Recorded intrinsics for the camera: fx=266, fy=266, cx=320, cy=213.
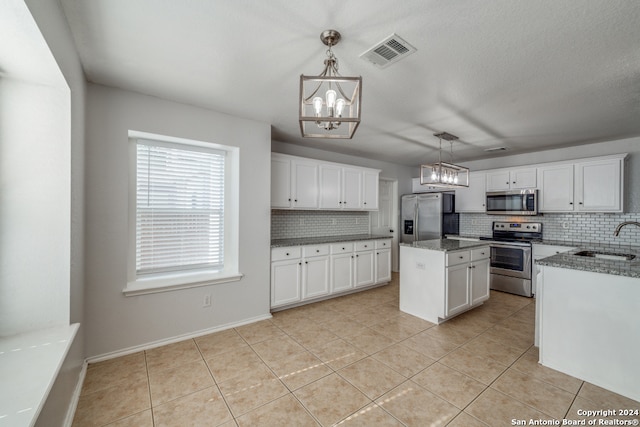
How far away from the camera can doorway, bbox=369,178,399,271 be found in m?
5.77

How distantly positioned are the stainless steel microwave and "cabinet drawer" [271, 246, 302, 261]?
12.1ft

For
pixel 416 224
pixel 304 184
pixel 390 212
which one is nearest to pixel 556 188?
pixel 416 224

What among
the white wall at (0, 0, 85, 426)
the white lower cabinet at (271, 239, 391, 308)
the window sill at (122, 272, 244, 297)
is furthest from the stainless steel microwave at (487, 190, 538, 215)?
the white wall at (0, 0, 85, 426)

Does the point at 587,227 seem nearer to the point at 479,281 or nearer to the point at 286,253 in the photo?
the point at 479,281

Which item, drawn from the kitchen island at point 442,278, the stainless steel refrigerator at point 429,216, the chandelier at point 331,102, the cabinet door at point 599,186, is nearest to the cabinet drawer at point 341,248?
the kitchen island at point 442,278

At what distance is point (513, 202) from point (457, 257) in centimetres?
231

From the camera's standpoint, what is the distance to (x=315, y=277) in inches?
150

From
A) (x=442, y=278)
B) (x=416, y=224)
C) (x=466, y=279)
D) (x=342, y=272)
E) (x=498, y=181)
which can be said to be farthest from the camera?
(x=416, y=224)

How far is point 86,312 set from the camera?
228 centimetres

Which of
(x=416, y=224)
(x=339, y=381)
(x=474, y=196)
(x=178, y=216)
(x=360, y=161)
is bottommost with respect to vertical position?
(x=339, y=381)

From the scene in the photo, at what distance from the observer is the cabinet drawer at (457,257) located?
3.06 metres

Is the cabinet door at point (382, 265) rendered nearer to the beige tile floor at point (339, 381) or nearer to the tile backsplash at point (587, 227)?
the beige tile floor at point (339, 381)

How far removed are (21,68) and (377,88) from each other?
7.71 ft

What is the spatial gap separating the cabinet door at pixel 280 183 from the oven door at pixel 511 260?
362 cm
